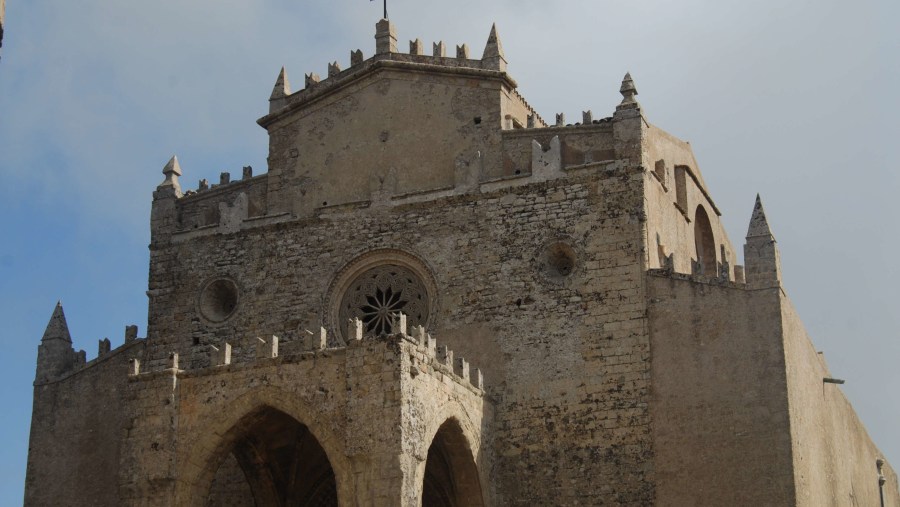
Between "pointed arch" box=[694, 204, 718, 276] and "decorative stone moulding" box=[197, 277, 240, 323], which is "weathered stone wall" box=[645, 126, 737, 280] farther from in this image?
"decorative stone moulding" box=[197, 277, 240, 323]

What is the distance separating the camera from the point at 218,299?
2347 cm

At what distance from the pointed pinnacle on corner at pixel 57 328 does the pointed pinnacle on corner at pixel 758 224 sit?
13563 millimetres

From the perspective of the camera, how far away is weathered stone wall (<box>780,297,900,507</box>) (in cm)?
1898

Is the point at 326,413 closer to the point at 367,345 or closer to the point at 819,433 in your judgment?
the point at 367,345

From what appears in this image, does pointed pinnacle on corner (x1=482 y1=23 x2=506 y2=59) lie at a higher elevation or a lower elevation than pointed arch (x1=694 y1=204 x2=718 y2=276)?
higher

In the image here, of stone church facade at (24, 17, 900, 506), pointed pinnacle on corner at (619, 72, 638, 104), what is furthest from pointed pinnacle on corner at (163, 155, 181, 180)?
pointed pinnacle on corner at (619, 72, 638, 104)

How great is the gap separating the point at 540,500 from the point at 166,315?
27.4ft

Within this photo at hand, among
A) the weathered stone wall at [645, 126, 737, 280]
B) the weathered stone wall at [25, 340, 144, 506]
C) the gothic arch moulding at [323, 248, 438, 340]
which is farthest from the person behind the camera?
the weathered stone wall at [25, 340, 144, 506]

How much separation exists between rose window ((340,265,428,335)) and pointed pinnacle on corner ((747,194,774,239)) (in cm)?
580

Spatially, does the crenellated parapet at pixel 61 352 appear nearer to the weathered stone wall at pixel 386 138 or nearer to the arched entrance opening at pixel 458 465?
the weathered stone wall at pixel 386 138

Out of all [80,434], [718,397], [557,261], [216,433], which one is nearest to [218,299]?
[80,434]

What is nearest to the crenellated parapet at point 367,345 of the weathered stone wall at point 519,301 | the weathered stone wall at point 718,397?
the weathered stone wall at point 519,301

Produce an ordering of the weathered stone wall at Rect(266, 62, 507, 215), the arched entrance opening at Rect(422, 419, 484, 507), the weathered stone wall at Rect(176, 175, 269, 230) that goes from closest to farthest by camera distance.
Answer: the arched entrance opening at Rect(422, 419, 484, 507) → the weathered stone wall at Rect(266, 62, 507, 215) → the weathered stone wall at Rect(176, 175, 269, 230)

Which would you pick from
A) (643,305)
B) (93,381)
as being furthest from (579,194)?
(93,381)
